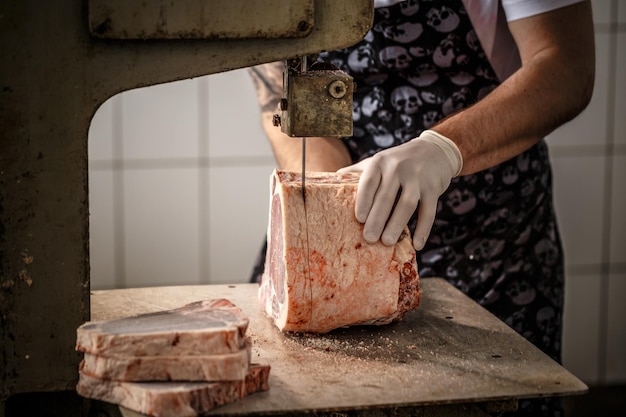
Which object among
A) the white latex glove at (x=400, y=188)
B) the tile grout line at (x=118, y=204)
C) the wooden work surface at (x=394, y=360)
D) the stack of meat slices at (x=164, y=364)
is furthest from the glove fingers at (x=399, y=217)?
the tile grout line at (x=118, y=204)

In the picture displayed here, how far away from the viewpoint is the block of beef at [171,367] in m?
1.40

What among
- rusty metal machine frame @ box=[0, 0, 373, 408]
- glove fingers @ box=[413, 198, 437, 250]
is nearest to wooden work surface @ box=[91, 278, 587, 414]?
glove fingers @ box=[413, 198, 437, 250]

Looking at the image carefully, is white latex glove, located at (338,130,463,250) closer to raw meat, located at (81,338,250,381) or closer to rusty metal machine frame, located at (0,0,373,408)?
rusty metal machine frame, located at (0,0,373,408)

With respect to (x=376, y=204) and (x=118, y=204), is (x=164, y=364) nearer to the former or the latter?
(x=376, y=204)

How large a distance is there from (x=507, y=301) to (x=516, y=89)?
669 millimetres

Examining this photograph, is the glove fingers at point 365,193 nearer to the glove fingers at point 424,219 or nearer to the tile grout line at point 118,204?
the glove fingers at point 424,219

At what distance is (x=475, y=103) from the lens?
225 centimetres

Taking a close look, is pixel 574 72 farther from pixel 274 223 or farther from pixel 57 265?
pixel 57 265

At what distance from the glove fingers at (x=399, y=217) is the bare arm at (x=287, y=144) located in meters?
0.61

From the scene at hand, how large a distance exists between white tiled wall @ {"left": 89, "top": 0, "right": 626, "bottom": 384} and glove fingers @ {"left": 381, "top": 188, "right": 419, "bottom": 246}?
208 cm

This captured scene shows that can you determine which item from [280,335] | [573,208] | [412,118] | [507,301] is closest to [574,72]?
[412,118]

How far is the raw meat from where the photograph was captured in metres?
→ 1.40

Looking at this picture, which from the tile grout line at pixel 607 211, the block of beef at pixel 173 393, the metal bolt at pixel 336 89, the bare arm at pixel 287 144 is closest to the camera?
the block of beef at pixel 173 393

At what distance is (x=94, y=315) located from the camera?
1.91 metres
